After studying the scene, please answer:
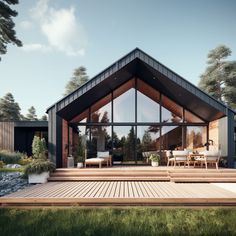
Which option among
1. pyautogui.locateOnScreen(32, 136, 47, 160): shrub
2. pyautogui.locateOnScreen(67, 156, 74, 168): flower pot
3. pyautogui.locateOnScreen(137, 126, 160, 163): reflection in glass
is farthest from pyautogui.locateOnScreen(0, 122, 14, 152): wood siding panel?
pyautogui.locateOnScreen(137, 126, 160, 163): reflection in glass

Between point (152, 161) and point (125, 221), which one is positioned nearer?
point (125, 221)

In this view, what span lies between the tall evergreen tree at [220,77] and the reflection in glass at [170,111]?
63.7 ft

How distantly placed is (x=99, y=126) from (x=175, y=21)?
6643mm

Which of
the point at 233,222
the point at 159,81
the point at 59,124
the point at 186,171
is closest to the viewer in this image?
the point at 233,222

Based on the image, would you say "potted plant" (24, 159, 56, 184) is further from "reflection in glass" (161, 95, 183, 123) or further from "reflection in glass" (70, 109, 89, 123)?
"reflection in glass" (161, 95, 183, 123)

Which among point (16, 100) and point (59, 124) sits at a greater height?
point (16, 100)

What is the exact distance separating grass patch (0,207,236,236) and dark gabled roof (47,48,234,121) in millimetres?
6013

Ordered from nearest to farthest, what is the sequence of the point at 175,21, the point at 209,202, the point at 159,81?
the point at 209,202, the point at 159,81, the point at 175,21

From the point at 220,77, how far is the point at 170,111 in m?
20.6

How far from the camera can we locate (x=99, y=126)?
1359 centimetres

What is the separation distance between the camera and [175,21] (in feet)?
47.0

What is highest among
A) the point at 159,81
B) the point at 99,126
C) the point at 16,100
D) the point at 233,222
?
the point at 16,100

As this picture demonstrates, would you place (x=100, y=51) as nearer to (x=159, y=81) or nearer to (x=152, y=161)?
(x=159, y=81)

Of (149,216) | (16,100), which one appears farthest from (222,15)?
(16,100)
